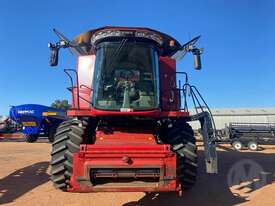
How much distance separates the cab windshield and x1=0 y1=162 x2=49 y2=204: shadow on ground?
120 inches

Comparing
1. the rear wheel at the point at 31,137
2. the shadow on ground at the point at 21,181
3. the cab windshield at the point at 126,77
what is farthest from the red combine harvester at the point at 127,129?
the rear wheel at the point at 31,137

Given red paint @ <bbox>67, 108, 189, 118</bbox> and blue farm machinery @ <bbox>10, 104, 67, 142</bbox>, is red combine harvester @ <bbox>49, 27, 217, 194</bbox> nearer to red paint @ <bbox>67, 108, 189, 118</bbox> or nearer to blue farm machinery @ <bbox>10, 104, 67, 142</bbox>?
red paint @ <bbox>67, 108, 189, 118</bbox>

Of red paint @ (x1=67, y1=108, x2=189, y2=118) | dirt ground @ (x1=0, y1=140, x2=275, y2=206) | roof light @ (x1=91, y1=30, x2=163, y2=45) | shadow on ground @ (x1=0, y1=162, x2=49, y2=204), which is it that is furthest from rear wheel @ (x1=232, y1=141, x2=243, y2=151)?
roof light @ (x1=91, y1=30, x2=163, y2=45)

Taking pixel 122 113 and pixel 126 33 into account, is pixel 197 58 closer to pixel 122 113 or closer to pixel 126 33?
pixel 126 33

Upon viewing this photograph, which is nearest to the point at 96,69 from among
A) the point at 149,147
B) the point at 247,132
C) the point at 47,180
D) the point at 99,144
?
the point at 99,144

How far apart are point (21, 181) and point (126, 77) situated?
15.1 ft

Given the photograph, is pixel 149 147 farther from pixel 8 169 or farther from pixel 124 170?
pixel 8 169

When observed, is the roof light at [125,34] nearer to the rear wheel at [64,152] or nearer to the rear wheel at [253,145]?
the rear wheel at [64,152]

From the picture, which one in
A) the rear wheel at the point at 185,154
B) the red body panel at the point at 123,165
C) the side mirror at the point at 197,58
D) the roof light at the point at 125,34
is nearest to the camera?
the red body panel at the point at 123,165

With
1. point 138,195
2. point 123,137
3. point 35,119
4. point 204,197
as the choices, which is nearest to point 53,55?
point 123,137

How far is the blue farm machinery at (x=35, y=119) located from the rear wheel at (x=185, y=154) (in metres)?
18.1

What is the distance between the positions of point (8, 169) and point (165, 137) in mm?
6251

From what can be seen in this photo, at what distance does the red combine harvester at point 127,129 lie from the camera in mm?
6094

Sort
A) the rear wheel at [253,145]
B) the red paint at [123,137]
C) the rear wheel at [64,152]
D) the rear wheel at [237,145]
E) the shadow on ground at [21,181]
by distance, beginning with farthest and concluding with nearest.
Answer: the rear wheel at [237,145]
the rear wheel at [253,145]
the shadow on ground at [21,181]
the red paint at [123,137]
the rear wheel at [64,152]
